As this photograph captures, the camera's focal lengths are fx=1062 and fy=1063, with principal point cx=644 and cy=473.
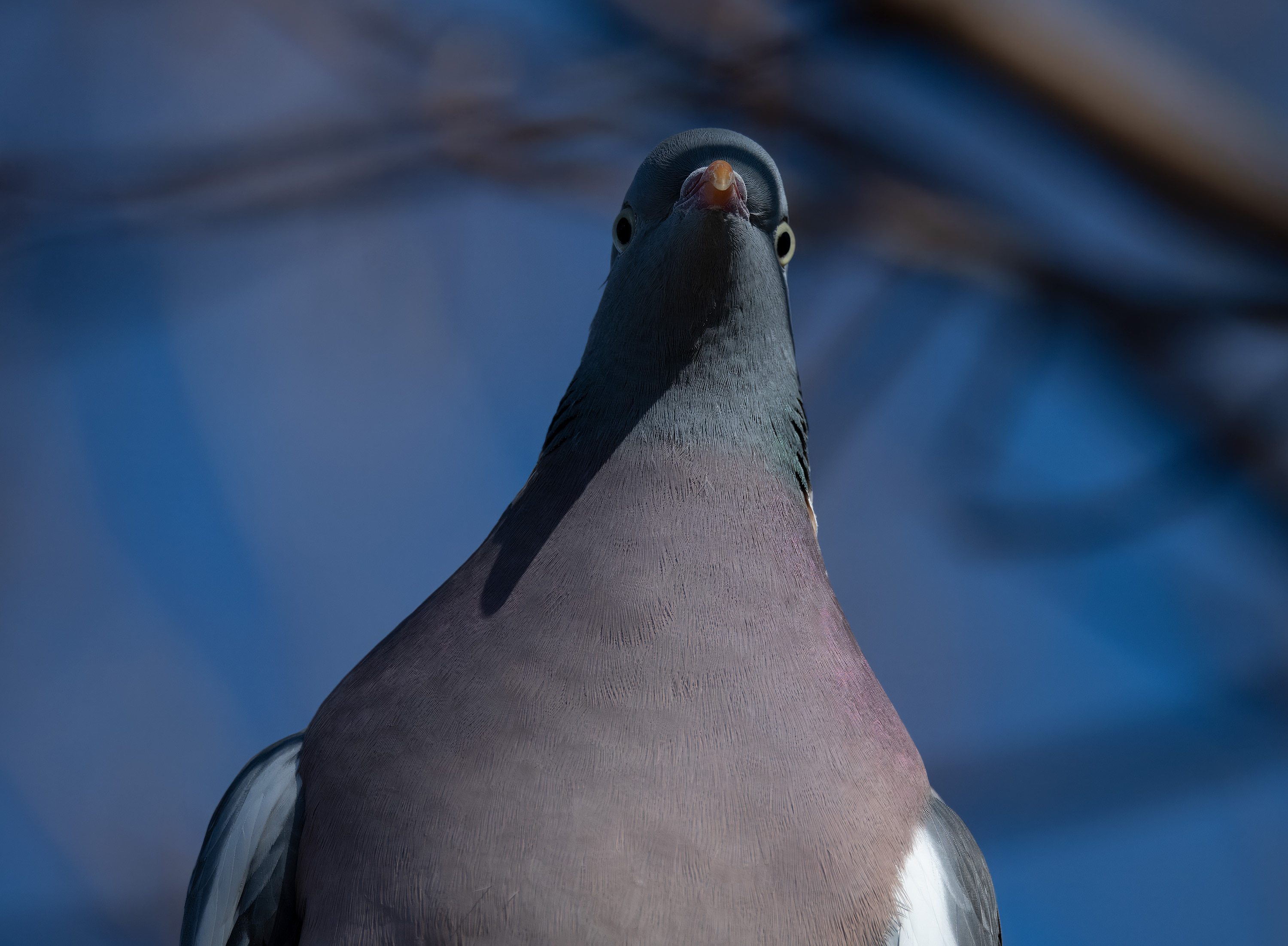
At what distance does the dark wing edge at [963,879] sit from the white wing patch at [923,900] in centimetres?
1

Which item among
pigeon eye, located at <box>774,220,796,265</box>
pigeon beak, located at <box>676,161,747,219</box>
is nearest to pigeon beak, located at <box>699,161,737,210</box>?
pigeon beak, located at <box>676,161,747,219</box>

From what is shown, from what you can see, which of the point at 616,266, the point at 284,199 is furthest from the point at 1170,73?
the point at 284,199

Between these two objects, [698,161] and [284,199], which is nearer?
[698,161]

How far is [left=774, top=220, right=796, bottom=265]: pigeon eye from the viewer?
1.66 metres

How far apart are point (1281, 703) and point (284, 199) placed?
2361mm

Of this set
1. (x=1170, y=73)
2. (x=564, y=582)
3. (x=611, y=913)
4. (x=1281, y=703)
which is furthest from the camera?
(x=1281, y=703)

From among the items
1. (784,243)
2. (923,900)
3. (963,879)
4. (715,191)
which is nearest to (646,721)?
(923,900)

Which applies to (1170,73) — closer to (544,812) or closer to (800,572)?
(800,572)

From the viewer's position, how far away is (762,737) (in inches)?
46.5

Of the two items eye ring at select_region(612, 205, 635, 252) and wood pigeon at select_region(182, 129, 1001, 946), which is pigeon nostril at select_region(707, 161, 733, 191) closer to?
wood pigeon at select_region(182, 129, 1001, 946)

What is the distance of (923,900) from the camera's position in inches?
48.6

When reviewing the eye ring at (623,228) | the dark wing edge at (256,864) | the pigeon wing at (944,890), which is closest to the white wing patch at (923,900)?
the pigeon wing at (944,890)

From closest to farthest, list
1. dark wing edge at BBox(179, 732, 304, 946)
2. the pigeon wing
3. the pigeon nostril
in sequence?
the pigeon wing, dark wing edge at BBox(179, 732, 304, 946), the pigeon nostril

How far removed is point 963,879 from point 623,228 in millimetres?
1084
